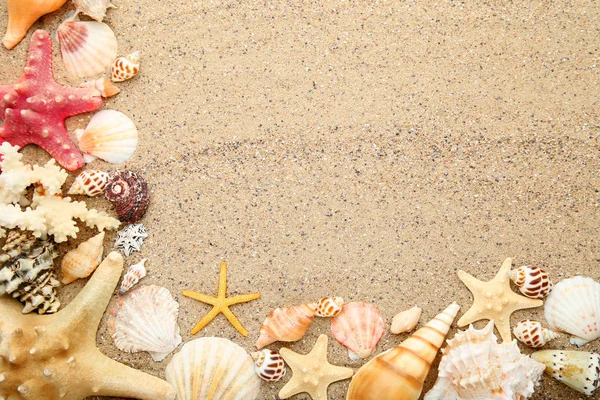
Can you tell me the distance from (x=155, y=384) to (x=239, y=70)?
156 centimetres

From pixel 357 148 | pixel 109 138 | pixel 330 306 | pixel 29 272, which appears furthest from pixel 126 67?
pixel 330 306

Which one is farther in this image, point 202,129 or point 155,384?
point 202,129

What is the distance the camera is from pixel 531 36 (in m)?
2.80

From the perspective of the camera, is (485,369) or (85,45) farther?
(85,45)

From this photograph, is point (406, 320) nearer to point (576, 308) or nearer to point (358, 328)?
point (358, 328)

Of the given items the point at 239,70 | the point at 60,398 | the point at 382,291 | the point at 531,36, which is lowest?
the point at 60,398

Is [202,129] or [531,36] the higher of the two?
[531,36]

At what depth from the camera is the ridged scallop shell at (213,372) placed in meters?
2.64

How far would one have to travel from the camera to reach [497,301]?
2.63 metres

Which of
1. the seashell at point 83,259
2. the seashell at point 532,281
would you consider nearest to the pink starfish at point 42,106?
the seashell at point 83,259

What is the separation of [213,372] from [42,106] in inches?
59.2

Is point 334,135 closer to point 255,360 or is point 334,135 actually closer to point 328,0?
point 328,0

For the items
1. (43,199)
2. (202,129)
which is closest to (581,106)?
(202,129)

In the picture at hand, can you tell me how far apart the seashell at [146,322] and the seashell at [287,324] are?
1.42 ft
